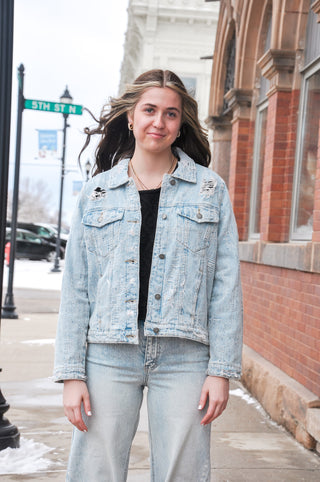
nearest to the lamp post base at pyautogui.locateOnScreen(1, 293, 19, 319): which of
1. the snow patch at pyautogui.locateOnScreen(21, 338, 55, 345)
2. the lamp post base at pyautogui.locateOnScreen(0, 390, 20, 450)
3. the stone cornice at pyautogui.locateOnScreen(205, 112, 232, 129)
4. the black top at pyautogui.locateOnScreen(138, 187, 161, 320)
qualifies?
the snow patch at pyautogui.locateOnScreen(21, 338, 55, 345)

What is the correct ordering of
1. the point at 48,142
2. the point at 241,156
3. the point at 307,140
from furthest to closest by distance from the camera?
1. the point at 48,142
2. the point at 241,156
3. the point at 307,140

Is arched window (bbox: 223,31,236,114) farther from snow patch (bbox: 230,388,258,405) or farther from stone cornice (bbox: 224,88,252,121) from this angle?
snow patch (bbox: 230,388,258,405)

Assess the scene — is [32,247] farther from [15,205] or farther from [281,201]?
[281,201]

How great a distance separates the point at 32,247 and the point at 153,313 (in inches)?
1190

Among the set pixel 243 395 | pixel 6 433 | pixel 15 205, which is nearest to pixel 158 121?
pixel 6 433

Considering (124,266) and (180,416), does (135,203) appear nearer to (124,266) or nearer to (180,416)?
(124,266)

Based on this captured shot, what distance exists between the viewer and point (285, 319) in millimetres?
5941

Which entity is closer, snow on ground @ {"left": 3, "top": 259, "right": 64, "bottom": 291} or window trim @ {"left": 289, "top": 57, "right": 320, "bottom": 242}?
window trim @ {"left": 289, "top": 57, "right": 320, "bottom": 242}

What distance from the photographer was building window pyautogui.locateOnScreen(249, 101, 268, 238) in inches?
314

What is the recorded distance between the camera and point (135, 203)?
2574 mm

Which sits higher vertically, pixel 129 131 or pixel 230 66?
pixel 230 66

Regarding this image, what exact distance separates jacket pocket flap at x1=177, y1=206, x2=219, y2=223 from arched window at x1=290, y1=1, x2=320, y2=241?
3.56 meters

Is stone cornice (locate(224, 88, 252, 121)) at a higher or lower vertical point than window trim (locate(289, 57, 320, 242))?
higher

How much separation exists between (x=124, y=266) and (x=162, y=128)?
569mm
